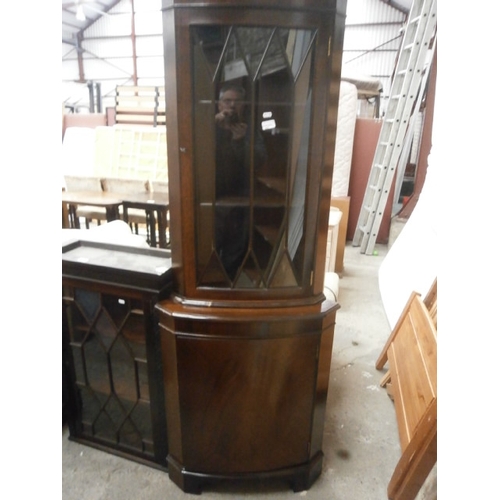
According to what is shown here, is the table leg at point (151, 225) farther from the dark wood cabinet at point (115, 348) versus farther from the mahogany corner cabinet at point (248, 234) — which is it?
the mahogany corner cabinet at point (248, 234)

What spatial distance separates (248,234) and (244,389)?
1.72 ft

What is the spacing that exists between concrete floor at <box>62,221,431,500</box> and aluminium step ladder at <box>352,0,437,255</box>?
2.19 metres

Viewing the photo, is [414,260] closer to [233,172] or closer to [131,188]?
[233,172]

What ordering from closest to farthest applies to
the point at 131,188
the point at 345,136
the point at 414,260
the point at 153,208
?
1. the point at 414,260
2. the point at 153,208
3. the point at 131,188
4. the point at 345,136

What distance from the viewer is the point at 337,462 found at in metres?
1.57

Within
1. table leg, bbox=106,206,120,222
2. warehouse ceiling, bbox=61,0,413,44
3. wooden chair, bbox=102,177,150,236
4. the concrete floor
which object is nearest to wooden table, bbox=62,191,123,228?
table leg, bbox=106,206,120,222

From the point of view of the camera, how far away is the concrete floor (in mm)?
1407

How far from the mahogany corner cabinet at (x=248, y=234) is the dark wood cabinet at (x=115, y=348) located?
72mm

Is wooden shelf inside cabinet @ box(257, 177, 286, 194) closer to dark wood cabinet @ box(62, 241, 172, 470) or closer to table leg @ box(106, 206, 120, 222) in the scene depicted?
dark wood cabinet @ box(62, 241, 172, 470)

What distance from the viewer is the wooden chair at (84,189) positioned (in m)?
3.83

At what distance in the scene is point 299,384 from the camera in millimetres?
1282

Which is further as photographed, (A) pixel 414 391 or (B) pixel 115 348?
(A) pixel 414 391

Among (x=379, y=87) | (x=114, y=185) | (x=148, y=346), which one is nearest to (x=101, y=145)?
(x=114, y=185)

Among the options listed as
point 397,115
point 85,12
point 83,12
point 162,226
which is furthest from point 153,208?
point 85,12
